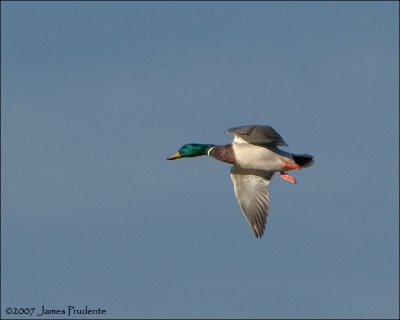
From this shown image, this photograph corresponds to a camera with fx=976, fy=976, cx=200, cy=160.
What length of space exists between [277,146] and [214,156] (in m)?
1.33

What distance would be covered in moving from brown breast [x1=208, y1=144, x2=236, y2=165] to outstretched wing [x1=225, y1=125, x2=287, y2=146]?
0.79 ft

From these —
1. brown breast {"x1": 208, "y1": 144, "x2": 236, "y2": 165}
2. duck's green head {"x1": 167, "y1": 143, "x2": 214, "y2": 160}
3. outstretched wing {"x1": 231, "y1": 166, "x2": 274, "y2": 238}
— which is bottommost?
outstretched wing {"x1": 231, "y1": 166, "x2": 274, "y2": 238}

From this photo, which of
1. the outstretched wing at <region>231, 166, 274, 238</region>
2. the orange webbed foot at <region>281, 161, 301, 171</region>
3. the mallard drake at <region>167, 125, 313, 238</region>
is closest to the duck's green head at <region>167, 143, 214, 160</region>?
the mallard drake at <region>167, 125, 313, 238</region>

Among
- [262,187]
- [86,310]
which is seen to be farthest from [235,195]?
[86,310]

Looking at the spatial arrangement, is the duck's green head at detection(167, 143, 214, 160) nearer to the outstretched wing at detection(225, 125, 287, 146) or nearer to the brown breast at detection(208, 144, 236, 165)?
the brown breast at detection(208, 144, 236, 165)

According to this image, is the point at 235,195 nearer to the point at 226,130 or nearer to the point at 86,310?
the point at 226,130

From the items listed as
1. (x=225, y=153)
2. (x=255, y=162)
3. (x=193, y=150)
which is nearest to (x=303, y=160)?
(x=255, y=162)

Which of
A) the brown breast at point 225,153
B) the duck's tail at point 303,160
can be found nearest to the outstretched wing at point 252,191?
the brown breast at point 225,153

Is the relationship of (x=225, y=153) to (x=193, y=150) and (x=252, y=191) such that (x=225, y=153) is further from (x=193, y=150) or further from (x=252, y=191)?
(x=193, y=150)

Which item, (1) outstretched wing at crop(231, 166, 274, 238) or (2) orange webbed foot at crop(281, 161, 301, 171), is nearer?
(2) orange webbed foot at crop(281, 161, 301, 171)

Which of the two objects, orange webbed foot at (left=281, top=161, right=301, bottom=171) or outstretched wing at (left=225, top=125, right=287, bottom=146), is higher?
outstretched wing at (left=225, top=125, right=287, bottom=146)

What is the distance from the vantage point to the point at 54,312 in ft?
51.0

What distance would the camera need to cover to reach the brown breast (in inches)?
723

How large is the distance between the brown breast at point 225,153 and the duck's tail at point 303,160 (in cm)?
116
